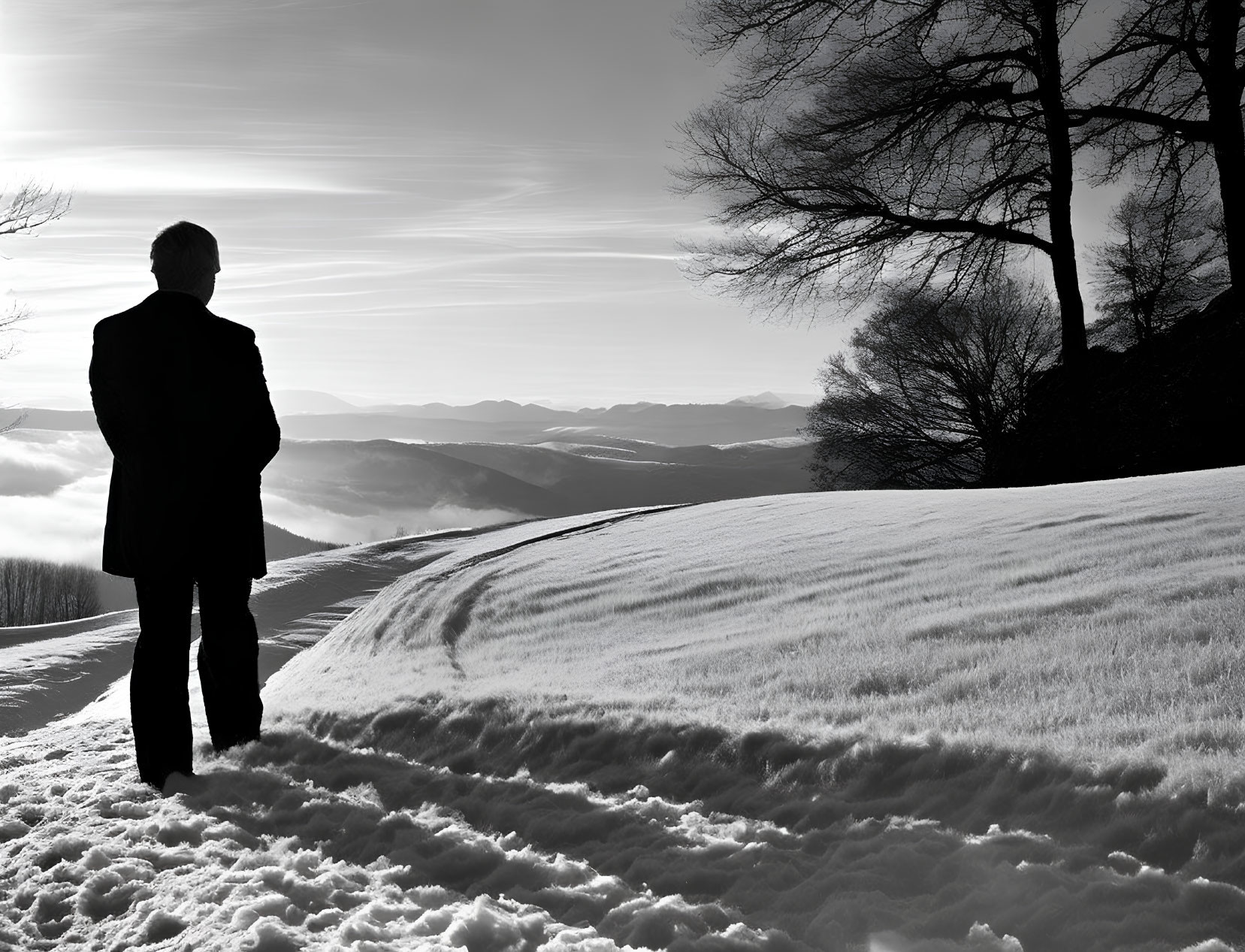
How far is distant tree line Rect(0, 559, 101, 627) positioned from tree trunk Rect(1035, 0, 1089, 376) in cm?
4072

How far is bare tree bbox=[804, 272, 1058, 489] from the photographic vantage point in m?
21.9

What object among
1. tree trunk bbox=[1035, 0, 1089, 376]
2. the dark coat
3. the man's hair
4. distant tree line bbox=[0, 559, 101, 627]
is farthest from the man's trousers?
Result: distant tree line bbox=[0, 559, 101, 627]

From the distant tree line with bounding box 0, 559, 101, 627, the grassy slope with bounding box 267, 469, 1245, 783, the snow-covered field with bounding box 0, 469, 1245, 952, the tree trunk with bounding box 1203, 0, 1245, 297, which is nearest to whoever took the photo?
the snow-covered field with bounding box 0, 469, 1245, 952

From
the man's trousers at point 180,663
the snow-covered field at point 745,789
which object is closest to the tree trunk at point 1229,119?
the snow-covered field at point 745,789

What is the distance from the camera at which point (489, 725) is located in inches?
154

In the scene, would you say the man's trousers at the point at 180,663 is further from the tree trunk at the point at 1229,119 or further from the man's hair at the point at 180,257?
the tree trunk at the point at 1229,119

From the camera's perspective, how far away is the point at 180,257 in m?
3.87

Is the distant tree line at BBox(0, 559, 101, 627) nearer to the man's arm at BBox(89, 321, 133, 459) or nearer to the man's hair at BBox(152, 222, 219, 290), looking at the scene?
the man's arm at BBox(89, 321, 133, 459)

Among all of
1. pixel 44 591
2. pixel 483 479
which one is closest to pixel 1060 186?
pixel 44 591

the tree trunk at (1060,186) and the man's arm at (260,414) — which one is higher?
the tree trunk at (1060,186)

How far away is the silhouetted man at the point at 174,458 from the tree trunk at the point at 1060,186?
39.6 feet

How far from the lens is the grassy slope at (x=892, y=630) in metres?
3.15

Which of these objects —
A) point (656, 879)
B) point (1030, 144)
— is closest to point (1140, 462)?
point (1030, 144)

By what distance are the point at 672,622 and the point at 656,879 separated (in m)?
3.35
